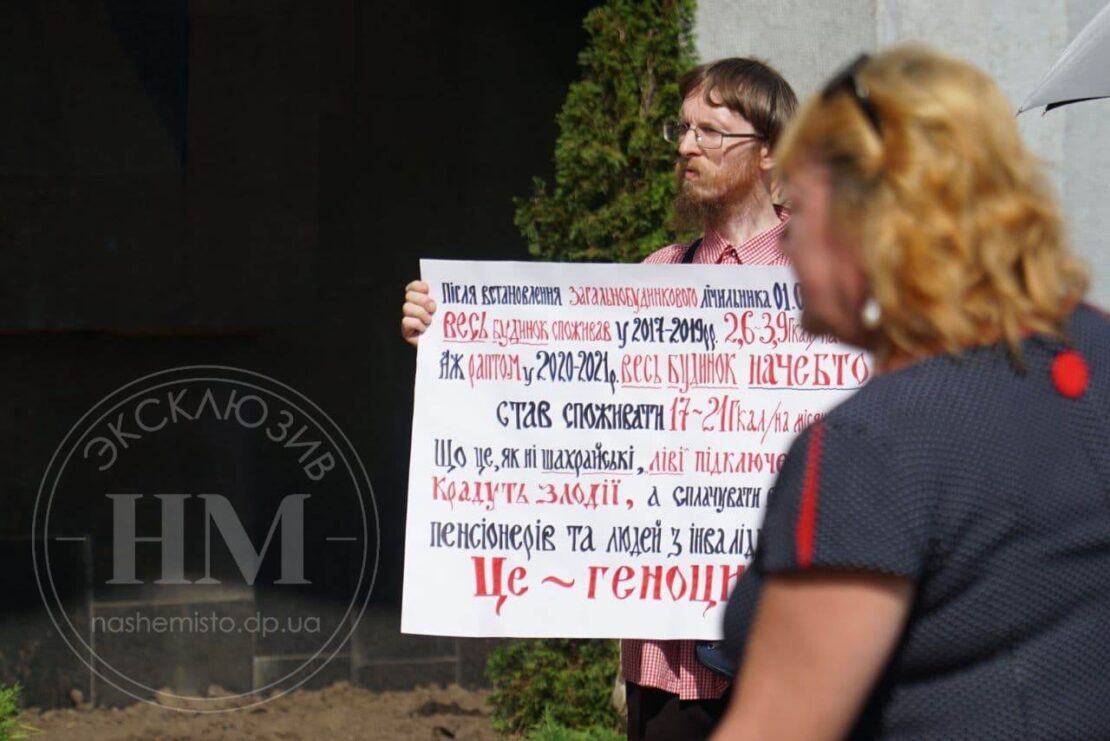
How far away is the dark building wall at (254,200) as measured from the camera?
215 inches

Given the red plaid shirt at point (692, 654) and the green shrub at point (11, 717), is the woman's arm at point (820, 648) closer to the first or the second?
the red plaid shirt at point (692, 654)

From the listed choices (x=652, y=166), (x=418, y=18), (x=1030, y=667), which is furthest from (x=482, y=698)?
(x=1030, y=667)

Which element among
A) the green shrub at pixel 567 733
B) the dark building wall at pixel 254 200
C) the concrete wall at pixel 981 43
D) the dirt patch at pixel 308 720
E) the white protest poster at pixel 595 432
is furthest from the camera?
the dirt patch at pixel 308 720

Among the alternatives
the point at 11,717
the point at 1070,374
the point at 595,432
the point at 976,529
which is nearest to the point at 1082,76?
the point at 595,432

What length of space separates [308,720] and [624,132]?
2559mm

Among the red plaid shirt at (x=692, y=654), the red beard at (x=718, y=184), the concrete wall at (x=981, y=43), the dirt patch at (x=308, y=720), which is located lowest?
the dirt patch at (x=308, y=720)

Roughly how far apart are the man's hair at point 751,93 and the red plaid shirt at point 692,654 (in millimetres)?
197

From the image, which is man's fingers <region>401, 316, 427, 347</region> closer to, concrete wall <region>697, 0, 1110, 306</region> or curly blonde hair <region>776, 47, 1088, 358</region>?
curly blonde hair <region>776, 47, 1088, 358</region>

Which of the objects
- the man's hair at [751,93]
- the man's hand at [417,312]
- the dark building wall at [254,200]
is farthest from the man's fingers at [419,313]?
the dark building wall at [254,200]

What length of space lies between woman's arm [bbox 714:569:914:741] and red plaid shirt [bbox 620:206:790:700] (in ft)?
5.35

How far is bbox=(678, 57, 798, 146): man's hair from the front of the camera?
3.16 m

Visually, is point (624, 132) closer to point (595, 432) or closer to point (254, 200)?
point (254, 200)

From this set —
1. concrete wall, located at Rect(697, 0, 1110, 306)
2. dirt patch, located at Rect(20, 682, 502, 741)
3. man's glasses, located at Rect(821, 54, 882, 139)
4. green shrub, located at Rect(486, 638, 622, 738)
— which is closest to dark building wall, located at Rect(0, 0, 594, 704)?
dirt patch, located at Rect(20, 682, 502, 741)

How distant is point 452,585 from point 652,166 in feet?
7.15
